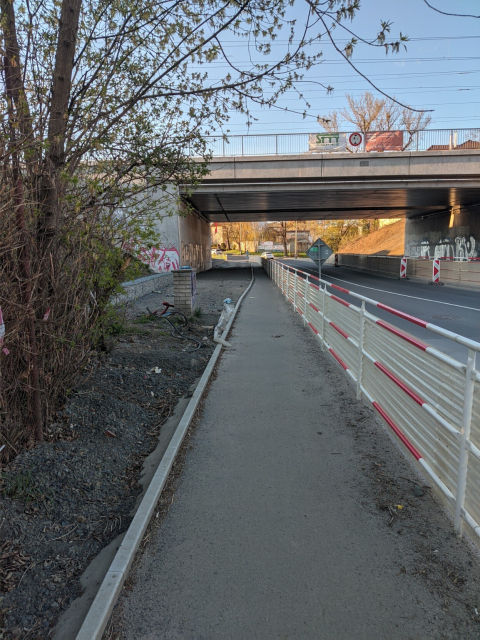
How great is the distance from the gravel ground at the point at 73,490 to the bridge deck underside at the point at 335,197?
2020cm

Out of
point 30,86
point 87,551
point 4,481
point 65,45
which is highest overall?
point 65,45

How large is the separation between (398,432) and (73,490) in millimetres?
2877

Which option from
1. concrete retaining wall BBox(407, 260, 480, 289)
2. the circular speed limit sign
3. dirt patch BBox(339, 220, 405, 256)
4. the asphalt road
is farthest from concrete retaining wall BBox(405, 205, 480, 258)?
the asphalt road

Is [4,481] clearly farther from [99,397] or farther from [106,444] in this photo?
[99,397]

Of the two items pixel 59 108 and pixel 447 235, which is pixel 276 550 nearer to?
pixel 59 108

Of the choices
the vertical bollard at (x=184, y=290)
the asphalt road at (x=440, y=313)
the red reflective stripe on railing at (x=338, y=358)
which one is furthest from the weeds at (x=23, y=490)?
the vertical bollard at (x=184, y=290)

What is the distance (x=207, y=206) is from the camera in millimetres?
36188

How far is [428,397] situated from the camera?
3.53 metres

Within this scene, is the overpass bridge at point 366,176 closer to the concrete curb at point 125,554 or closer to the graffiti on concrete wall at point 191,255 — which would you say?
the graffiti on concrete wall at point 191,255

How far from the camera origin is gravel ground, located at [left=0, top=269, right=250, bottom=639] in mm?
2594

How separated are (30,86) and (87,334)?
2428 millimetres

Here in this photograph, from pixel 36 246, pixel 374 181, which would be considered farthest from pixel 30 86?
pixel 374 181

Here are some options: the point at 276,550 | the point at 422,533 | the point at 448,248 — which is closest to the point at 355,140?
the point at 448,248

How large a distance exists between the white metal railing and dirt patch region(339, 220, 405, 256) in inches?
1971
